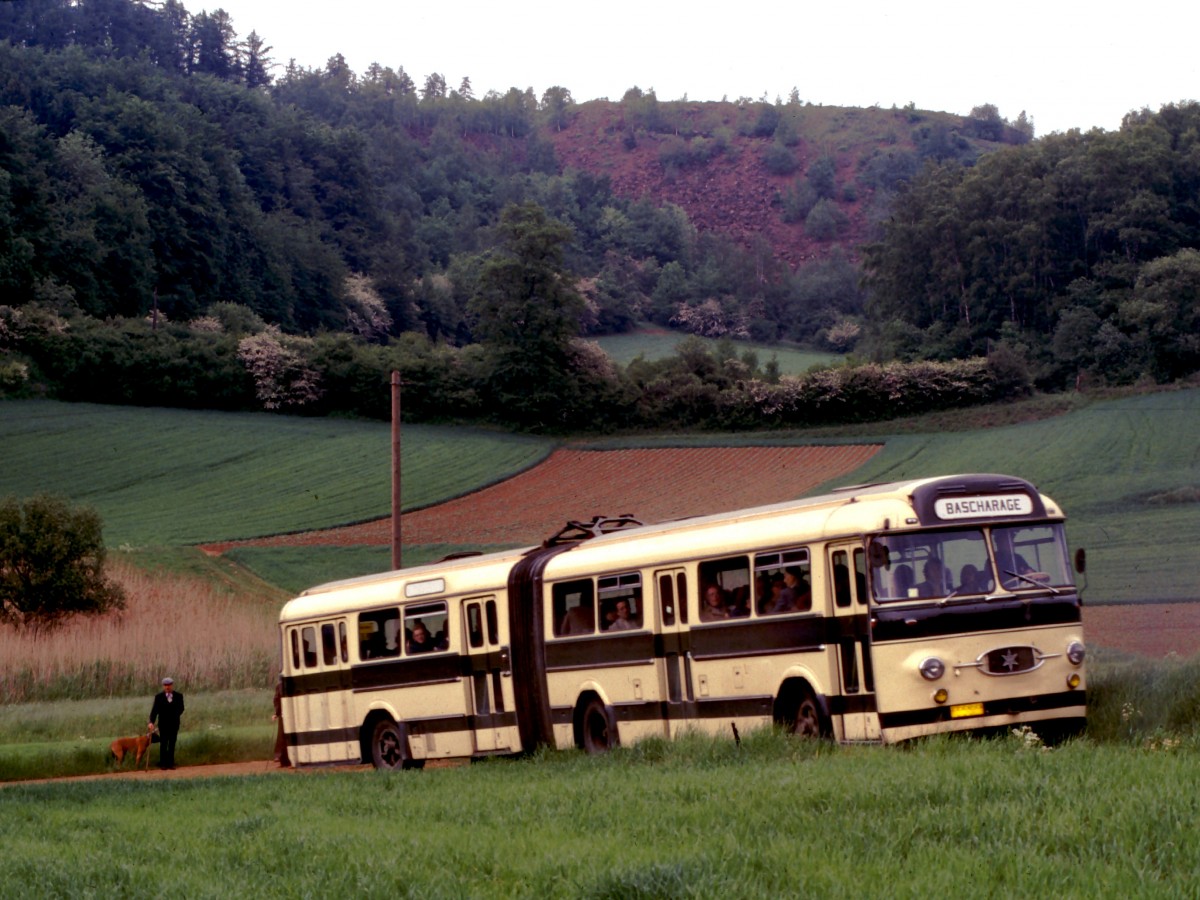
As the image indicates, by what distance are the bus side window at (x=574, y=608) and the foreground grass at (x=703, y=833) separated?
579 cm

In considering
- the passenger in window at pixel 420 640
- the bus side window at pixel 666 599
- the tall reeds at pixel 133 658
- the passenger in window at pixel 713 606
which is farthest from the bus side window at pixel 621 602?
the tall reeds at pixel 133 658

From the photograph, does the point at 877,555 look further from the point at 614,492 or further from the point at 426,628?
the point at 614,492

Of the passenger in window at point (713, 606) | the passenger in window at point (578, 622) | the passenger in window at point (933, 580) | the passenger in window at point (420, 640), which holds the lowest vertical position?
the passenger in window at point (420, 640)

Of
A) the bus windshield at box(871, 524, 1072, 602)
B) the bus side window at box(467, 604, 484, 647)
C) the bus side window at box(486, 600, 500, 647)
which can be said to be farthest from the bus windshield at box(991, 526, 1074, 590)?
the bus side window at box(467, 604, 484, 647)

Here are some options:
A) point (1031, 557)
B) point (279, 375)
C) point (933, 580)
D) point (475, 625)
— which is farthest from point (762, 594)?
point (279, 375)

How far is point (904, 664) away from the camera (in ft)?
51.4

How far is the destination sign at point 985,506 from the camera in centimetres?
1639

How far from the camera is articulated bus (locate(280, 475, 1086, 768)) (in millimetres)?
15961

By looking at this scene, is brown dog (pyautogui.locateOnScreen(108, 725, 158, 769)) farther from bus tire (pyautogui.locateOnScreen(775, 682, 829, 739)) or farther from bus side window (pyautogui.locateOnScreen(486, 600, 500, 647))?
bus tire (pyautogui.locateOnScreen(775, 682, 829, 739))

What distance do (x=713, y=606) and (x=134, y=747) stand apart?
1261 centimetres

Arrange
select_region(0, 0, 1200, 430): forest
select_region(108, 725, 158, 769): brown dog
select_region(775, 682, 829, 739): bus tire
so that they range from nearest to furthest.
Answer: select_region(775, 682, 829, 739): bus tire
select_region(108, 725, 158, 769): brown dog
select_region(0, 0, 1200, 430): forest

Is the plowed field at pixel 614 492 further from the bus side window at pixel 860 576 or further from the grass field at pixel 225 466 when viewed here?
the bus side window at pixel 860 576

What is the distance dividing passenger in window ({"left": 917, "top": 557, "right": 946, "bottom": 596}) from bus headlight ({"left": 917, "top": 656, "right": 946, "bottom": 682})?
29.4 inches

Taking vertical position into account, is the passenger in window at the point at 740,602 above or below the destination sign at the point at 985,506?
below
